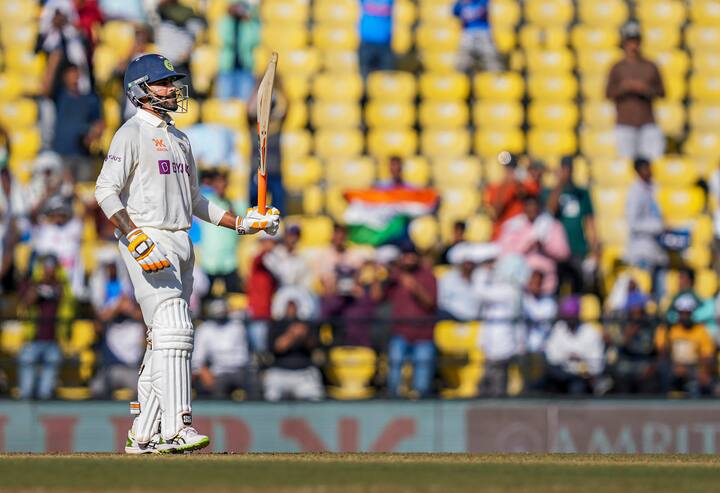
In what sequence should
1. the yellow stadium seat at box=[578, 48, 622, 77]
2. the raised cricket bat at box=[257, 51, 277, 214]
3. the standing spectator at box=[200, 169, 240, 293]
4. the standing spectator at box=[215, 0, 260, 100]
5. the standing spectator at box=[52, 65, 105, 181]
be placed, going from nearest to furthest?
the raised cricket bat at box=[257, 51, 277, 214], the standing spectator at box=[200, 169, 240, 293], the standing spectator at box=[52, 65, 105, 181], the standing spectator at box=[215, 0, 260, 100], the yellow stadium seat at box=[578, 48, 622, 77]

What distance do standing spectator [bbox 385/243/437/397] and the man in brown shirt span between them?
3589 millimetres

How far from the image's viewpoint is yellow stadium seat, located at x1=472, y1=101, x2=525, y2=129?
1630cm

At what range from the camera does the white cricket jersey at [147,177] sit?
7809 mm

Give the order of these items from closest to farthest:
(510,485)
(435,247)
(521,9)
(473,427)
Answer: (510,485)
(473,427)
(435,247)
(521,9)

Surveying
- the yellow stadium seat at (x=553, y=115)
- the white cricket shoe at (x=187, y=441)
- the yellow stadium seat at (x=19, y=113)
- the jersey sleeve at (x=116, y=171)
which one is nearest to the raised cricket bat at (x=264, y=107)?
the jersey sleeve at (x=116, y=171)

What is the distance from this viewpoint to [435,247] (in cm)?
1473

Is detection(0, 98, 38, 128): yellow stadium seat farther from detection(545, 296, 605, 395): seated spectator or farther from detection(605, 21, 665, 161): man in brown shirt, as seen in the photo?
detection(605, 21, 665, 161): man in brown shirt

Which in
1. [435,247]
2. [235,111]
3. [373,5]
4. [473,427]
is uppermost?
[373,5]

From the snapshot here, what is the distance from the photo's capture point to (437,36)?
1666cm

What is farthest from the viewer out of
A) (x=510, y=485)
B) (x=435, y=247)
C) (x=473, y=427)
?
(x=435, y=247)

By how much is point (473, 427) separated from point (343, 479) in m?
6.91

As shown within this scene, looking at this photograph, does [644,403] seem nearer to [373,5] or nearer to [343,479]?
[373,5]

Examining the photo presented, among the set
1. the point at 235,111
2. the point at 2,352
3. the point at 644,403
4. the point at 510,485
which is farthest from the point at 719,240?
the point at 510,485

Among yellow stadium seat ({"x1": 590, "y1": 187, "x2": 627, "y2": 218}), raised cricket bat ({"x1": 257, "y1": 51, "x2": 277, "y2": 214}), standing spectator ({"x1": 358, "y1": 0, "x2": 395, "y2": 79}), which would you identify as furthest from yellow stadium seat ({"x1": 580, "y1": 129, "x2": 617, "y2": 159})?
raised cricket bat ({"x1": 257, "y1": 51, "x2": 277, "y2": 214})
